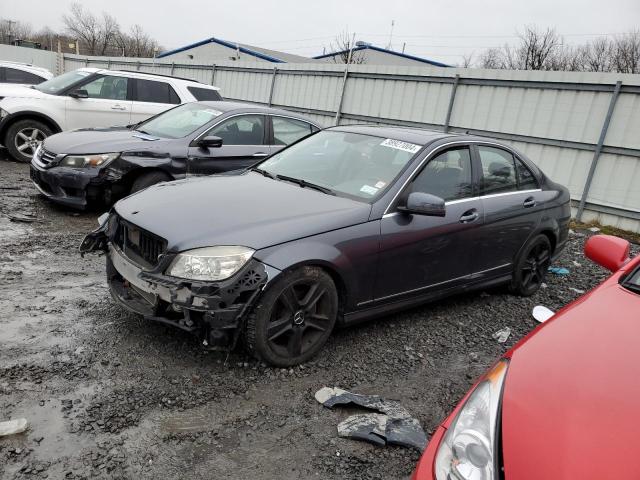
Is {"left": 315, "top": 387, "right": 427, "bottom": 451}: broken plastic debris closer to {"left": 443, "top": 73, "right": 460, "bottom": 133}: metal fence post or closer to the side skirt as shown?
the side skirt

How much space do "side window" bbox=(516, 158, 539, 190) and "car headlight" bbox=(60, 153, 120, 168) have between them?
14.9 feet

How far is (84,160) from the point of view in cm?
567

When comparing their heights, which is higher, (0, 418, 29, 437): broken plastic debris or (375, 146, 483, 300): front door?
(375, 146, 483, 300): front door

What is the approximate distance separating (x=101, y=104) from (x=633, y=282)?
8.88 meters

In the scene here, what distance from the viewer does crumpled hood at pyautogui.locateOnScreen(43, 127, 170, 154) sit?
5746 mm

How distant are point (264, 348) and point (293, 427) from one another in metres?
0.54

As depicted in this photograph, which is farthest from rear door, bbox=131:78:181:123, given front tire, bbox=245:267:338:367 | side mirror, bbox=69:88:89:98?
front tire, bbox=245:267:338:367

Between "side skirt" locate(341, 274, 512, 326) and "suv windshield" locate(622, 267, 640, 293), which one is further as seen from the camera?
"side skirt" locate(341, 274, 512, 326)

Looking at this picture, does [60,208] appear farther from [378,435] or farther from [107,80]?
[378,435]

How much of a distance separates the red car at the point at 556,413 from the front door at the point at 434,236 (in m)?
1.52

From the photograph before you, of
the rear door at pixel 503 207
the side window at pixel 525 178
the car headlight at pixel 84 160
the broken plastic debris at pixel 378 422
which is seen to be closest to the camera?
the broken plastic debris at pixel 378 422

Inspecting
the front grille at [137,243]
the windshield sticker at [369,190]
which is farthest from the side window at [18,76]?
the windshield sticker at [369,190]

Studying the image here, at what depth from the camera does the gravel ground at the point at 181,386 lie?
237cm

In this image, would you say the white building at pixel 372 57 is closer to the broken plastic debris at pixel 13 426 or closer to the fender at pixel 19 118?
the fender at pixel 19 118
